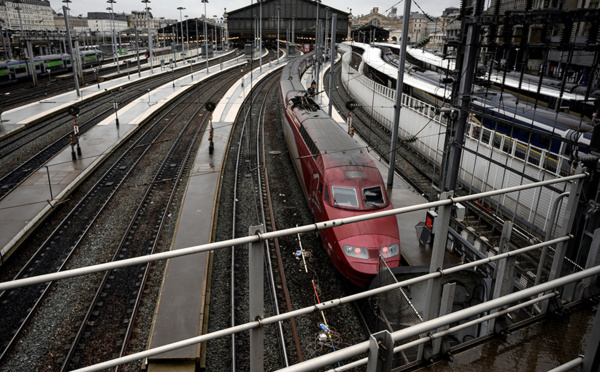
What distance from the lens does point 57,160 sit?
63.0 feet

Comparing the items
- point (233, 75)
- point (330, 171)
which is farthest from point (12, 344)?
point (233, 75)

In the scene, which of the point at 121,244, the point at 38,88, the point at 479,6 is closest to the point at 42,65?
the point at 38,88

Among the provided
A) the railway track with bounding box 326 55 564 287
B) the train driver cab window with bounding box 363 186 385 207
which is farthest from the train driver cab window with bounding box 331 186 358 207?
the railway track with bounding box 326 55 564 287

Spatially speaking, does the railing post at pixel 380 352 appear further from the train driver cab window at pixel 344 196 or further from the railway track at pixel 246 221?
the train driver cab window at pixel 344 196

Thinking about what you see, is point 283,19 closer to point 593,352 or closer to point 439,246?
point 439,246

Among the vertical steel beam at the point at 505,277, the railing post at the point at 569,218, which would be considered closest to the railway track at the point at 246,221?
the vertical steel beam at the point at 505,277

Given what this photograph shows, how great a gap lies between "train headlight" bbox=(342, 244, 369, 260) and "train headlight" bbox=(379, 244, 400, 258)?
356 mm

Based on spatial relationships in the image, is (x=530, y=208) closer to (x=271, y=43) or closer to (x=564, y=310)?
(x=564, y=310)

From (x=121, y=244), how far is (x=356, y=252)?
276 inches

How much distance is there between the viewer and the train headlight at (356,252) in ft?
31.5

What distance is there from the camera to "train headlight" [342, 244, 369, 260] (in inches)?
378

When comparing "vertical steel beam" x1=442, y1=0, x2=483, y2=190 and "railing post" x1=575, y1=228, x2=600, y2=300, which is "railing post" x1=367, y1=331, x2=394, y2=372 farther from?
"vertical steel beam" x1=442, y1=0, x2=483, y2=190

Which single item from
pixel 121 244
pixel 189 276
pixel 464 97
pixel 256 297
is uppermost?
pixel 464 97

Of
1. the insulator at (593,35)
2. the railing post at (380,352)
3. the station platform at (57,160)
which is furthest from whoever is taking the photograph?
the station platform at (57,160)
